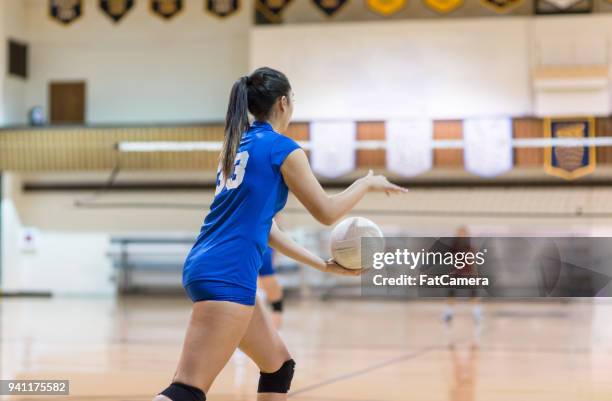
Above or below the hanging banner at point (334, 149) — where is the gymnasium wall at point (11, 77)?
above

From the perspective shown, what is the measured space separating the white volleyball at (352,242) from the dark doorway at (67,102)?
1805 centimetres

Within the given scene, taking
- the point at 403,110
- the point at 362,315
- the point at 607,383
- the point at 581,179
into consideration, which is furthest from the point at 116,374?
the point at 581,179

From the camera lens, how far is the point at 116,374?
25.5ft

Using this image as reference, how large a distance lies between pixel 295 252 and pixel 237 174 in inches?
26.1

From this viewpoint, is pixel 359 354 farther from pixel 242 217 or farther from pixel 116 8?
pixel 116 8

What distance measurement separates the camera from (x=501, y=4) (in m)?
18.8

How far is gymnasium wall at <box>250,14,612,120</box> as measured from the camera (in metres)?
18.0

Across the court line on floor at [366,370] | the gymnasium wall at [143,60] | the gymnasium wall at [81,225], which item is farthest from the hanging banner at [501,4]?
the court line on floor at [366,370]

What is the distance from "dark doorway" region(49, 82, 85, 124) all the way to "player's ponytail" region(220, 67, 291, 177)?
18268 millimetres

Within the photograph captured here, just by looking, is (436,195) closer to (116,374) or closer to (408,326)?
(408,326)

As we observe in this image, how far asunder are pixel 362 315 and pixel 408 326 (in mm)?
2222

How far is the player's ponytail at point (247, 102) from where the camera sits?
3428 millimetres

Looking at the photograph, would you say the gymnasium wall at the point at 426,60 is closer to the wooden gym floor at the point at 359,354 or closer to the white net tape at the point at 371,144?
the white net tape at the point at 371,144

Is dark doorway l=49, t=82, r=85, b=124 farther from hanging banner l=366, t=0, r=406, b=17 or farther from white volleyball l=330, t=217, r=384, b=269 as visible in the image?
white volleyball l=330, t=217, r=384, b=269
